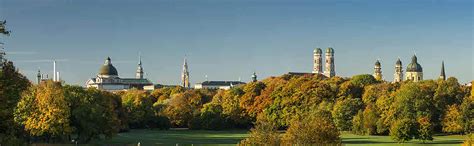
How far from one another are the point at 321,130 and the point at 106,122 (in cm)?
2732

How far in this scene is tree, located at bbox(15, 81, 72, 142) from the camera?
2186 inches

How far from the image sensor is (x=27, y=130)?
185 ft

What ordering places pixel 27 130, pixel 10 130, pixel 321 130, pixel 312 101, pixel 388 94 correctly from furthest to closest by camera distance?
1. pixel 312 101
2. pixel 388 94
3. pixel 27 130
4. pixel 321 130
5. pixel 10 130

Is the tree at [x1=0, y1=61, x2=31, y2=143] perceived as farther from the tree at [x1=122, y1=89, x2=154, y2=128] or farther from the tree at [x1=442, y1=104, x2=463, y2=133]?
the tree at [x1=122, y1=89, x2=154, y2=128]

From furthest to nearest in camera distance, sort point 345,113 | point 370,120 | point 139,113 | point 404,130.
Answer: point 139,113
point 345,113
point 370,120
point 404,130

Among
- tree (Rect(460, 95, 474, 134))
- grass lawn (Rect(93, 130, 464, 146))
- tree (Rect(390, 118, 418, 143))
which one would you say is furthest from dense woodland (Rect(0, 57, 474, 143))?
grass lawn (Rect(93, 130, 464, 146))

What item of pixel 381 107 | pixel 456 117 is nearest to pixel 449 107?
pixel 456 117

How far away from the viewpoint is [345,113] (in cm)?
8356

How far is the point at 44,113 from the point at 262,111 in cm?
4357

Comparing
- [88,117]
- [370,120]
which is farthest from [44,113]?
[370,120]

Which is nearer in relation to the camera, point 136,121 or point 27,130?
point 27,130

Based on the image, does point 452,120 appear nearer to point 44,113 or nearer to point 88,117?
point 88,117

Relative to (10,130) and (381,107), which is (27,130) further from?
(381,107)

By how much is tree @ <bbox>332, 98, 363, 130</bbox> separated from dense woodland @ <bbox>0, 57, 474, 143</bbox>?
0.12m
